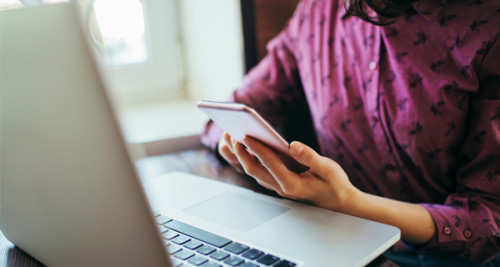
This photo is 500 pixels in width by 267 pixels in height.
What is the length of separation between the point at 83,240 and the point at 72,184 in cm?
6

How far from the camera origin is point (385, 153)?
2.64 feet

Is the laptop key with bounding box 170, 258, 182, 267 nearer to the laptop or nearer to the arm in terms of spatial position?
the laptop

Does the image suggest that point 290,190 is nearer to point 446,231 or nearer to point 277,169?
point 277,169

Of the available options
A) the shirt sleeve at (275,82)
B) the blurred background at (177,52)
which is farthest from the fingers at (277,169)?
the blurred background at (177,52)

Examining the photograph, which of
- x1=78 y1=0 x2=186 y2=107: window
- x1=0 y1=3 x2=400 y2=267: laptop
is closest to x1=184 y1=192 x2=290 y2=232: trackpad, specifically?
x1=0 y1=3 x2=400 y2=267: laptop

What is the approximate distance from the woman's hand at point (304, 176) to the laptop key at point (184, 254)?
0.15 m

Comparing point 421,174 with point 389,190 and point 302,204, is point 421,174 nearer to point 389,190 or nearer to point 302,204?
point 389,190

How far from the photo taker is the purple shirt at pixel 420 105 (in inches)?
25.9

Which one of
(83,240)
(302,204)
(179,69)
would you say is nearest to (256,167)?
(302,204)

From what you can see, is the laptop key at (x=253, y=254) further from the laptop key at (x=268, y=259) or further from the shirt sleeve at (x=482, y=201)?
the shirt sleeve at (x=482, y=201)

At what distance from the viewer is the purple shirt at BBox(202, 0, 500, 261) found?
0.66 meters

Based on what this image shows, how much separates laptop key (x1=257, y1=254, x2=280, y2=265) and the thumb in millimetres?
129

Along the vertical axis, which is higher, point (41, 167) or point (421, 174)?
point (41, 167)

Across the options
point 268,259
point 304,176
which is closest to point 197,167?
point 304,176
